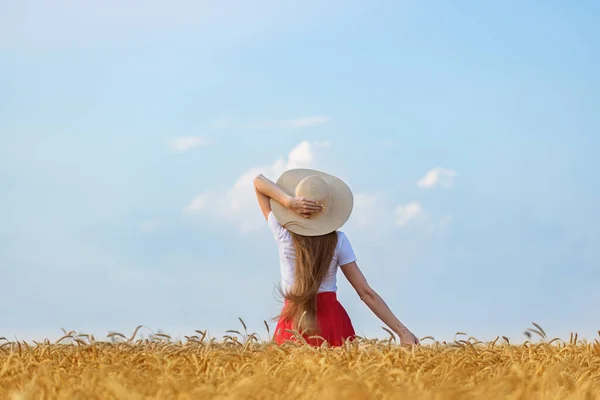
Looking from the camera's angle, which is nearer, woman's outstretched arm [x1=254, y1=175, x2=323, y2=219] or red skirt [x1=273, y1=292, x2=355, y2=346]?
red skirt [x1=273, y1=292, x2=355, y2=346]

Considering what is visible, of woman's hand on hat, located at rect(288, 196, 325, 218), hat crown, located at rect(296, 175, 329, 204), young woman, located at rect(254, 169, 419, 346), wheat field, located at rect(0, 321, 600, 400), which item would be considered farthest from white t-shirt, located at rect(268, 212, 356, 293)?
wheat field, located at rect(0, 321, 600, 400)

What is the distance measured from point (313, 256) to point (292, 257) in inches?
7.3

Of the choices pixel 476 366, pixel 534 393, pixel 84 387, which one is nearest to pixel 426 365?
pixel 476 366

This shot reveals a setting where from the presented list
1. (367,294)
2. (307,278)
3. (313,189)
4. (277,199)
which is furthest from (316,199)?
(367,294)

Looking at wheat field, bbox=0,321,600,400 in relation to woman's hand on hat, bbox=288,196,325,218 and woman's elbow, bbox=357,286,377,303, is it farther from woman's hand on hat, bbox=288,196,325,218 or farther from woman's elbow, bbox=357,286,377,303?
woman's hand on hat, bbox=288,196,325,218

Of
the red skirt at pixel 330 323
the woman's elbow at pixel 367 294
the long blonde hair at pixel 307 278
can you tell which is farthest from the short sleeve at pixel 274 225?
the woman's elbow at pixel 367 294

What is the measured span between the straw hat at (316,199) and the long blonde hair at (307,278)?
0.31 ft

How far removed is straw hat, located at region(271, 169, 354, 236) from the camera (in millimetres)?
6125

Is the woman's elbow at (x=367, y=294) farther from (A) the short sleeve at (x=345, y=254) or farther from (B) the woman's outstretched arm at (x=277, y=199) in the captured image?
(B) the woman's outstretched arm at (x=277, y=199)

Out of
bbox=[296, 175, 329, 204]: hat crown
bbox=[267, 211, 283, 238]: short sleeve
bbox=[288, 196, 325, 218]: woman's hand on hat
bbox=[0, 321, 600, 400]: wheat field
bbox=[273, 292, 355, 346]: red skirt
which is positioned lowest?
bbox=[0, 321, 600, 400]: wheat field

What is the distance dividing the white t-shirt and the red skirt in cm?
9

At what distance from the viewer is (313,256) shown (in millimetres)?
5910

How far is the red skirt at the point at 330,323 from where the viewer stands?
5734mm

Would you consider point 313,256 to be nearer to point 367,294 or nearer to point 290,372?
point 367,294
